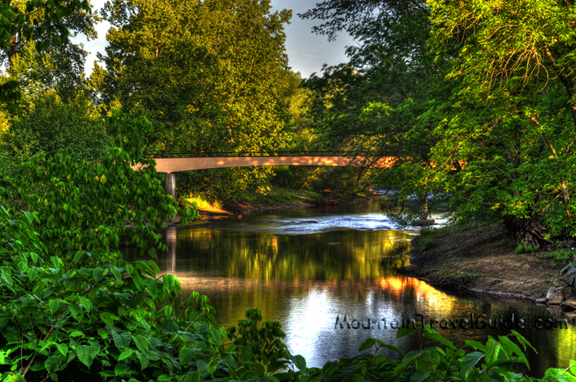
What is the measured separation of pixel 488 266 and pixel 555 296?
3487 millimetres

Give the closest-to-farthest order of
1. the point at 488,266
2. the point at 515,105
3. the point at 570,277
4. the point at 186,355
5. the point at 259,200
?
the point at 186,355 → the point at 570,277 → the point at 515,105 → the point at 488,266 → the point at 259,200

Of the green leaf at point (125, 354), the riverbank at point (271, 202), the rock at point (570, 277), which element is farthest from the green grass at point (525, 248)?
the riverbank at point (271, 202)

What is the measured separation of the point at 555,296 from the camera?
14828mm

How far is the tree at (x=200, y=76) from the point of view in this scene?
45938 millimetres

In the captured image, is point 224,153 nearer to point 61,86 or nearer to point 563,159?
point 61,86

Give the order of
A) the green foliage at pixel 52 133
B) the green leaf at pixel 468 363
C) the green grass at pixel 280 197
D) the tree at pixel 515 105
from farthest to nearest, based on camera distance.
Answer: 1. the green grass at pixel 280 197
2. the green foliage at pixel 52 133
3. the tree at pixel 515 105
4. the green leaf at pixel 468 363

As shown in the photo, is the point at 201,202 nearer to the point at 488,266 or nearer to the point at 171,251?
the point at 171,251

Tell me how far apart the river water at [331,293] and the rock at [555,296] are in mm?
498

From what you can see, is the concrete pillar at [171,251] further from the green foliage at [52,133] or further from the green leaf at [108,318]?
the green leaf at [108,318]

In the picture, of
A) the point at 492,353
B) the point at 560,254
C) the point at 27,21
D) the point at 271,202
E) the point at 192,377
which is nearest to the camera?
the point at 492,353

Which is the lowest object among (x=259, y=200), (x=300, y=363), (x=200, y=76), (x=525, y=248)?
(x=525, y=248)

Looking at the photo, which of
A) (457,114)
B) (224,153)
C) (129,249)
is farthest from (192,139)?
(457,114)

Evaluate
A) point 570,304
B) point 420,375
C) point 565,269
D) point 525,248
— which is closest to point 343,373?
point 420,375

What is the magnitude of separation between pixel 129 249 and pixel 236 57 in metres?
27.2
